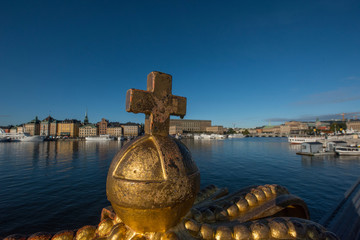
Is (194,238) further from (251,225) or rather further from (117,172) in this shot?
(117,172)

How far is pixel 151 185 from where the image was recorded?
203cm

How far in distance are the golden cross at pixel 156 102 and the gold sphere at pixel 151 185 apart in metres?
0.27

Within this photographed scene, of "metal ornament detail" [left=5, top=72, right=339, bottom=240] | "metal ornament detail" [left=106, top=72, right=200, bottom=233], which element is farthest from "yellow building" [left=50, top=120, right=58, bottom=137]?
"metal ornament detail" [left=106, top=72, right=200, bottom=233]

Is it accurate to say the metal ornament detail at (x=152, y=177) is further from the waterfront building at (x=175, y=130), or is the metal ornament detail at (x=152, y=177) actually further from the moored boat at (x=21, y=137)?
the waterfront building at (x=175, y=130)

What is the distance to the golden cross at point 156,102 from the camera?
2.30 meters

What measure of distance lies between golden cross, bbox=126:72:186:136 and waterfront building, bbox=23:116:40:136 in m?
176

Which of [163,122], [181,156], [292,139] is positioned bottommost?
[292,139]

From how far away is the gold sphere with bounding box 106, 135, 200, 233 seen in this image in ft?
6.75

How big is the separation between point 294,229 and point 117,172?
2.52 m

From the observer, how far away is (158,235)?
7.29 ft

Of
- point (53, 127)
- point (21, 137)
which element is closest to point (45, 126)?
point (53, 127)

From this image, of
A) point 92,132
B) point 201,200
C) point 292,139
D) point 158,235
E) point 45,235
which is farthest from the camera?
point 92,132

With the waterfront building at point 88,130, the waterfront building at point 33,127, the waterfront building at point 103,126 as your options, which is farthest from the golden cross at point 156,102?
the waterfront building at point 33,127

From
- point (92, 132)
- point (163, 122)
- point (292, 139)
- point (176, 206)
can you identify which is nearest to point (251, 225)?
point (176, 206)
